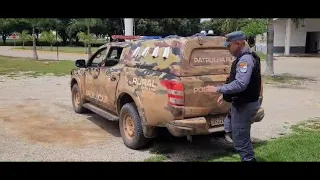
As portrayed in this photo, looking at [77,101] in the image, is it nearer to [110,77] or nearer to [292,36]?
[110,77]

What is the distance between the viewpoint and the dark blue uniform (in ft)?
13.3

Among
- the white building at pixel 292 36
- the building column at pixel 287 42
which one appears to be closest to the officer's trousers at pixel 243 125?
the white building at pixel 292 36

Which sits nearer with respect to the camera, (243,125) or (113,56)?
(243,125)

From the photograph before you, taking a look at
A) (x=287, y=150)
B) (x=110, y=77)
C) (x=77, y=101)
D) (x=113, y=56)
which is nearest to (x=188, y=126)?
(x=287, y=150)

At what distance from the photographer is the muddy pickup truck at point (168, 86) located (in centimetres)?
500

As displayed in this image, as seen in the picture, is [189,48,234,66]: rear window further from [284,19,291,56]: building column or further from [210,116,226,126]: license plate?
[284,19,291,56]: building column

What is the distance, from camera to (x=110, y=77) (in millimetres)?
6355

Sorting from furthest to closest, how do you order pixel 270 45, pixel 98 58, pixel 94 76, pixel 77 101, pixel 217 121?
pixel 270 45, pixel 77 101, pixel 98 58, pixel 94 76, pixel 217 121

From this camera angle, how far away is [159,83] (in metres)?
5.09

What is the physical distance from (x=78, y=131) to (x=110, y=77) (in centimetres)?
128

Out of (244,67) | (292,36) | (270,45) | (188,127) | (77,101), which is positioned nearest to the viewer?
(244,67)

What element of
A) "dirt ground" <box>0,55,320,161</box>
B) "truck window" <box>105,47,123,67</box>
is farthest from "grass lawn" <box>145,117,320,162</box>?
"truck window" <box>105,47,123,67</box>
